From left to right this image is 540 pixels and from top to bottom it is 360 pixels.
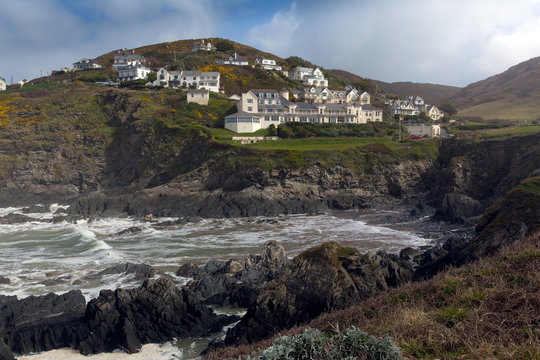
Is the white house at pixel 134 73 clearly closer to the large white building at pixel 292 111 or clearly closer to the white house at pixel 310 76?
the large white building at pixel 292 111

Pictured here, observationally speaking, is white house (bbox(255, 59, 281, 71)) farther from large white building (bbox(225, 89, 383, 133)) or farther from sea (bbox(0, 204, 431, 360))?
sea (bbox(0, 204, 431, 360))

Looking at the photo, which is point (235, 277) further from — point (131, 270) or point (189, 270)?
point (131, 270)

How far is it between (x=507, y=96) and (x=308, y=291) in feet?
370

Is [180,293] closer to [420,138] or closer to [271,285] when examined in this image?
[271,285]

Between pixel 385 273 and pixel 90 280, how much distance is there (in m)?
15.8

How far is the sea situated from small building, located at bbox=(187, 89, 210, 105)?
35.1 metres

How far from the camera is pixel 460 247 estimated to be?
2270 cm

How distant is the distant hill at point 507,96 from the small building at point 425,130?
1786 cm

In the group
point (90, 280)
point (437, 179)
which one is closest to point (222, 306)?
point (90, 280)

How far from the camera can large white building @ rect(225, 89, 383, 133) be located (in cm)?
6888

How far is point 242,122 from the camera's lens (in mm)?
64125

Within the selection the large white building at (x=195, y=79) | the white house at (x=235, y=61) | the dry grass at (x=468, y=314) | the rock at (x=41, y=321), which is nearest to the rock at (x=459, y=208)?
the dry grass at (x=468, y=314)

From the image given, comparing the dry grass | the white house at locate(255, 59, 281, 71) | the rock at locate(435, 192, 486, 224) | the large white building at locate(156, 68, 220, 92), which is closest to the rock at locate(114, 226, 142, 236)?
the rock at locate(435, 192, 486, 224)

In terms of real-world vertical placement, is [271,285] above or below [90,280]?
above
